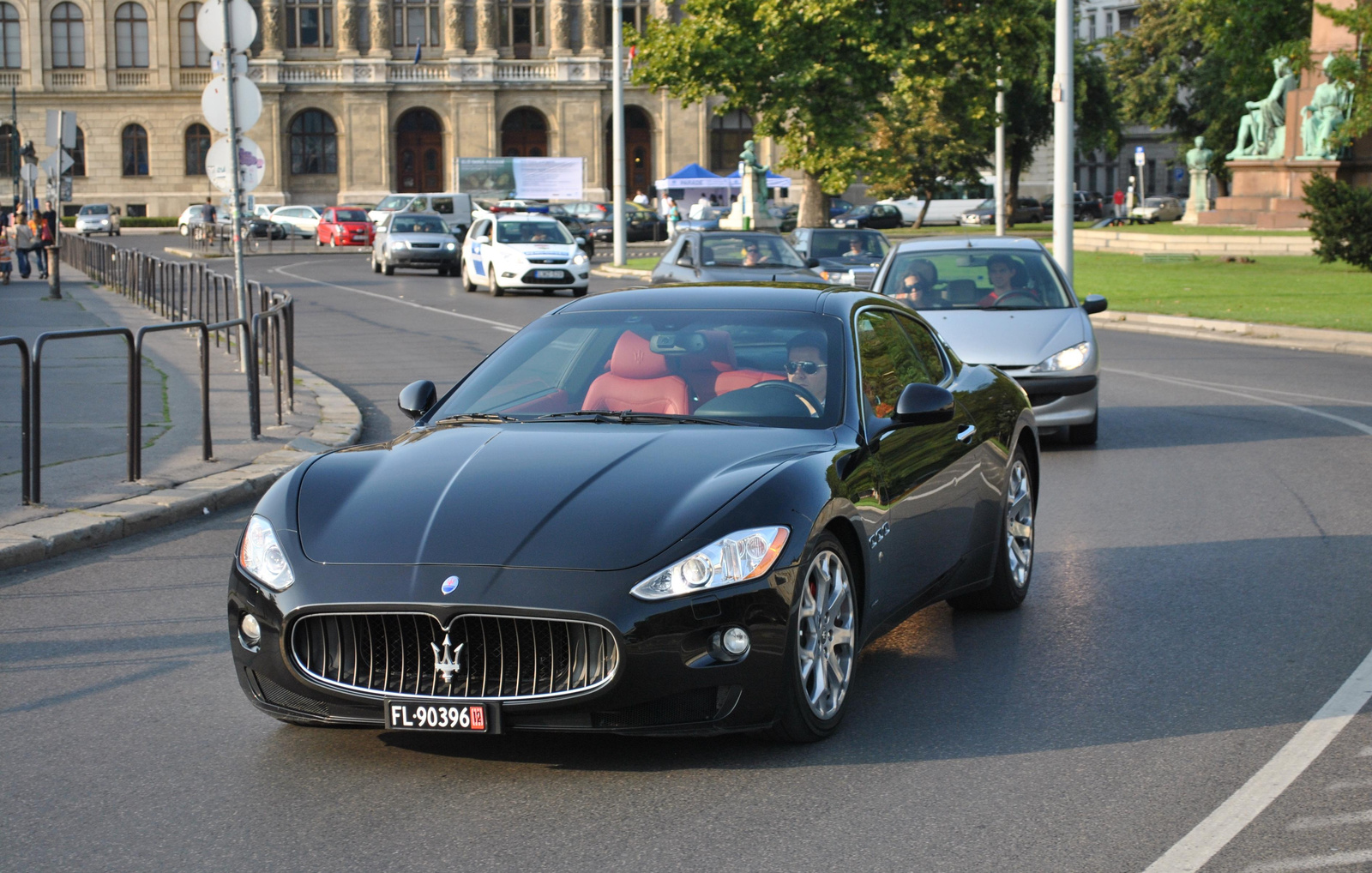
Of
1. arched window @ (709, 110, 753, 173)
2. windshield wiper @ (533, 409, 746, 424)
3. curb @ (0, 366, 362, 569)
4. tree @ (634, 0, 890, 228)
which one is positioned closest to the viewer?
windshield wiper @ (533, 409, 746, 424)

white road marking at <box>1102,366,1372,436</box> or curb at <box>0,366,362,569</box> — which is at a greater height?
curb at <box>0,366,362,569</box>

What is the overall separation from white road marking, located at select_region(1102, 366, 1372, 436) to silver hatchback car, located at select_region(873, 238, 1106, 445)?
2.13m

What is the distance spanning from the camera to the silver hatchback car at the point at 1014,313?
40.2 ft

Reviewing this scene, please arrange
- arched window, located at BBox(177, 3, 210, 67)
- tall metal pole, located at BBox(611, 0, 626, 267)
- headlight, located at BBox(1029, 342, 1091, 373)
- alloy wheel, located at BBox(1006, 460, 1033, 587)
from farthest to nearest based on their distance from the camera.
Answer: arched window, located at BBox(177, 3, 210, 67), tall metal pole, located at BBox(611, 0, 626, 267), headlight, located at BBox(1029, 342, 1091, 373), alloy wheel, located at BBox(1006, 460, 1033, 587)

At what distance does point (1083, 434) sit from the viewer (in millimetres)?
12812

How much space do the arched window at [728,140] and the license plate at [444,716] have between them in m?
90.9

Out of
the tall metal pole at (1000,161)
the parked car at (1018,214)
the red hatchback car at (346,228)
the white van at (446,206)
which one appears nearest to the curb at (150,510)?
the tall metal pole at (1000,161)

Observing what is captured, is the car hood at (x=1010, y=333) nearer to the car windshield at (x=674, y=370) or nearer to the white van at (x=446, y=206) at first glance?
the car windshield at (x=674, y=370)

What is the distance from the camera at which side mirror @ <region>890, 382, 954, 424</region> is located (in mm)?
5992

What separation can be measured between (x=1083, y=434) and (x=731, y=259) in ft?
31.4

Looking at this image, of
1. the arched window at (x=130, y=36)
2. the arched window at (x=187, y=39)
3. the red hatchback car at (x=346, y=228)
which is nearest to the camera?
the red hatchback car at (x=346, y=228)

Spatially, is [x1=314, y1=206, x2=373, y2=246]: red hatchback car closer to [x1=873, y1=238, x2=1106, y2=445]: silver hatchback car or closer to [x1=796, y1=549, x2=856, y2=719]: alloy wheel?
[x1=873, y1=238, x2=1106, y2=445]: silver hatchback car

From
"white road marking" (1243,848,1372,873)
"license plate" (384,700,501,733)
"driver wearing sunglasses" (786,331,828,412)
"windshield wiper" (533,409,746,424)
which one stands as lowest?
"white road marking" (1243,848,1372,873)

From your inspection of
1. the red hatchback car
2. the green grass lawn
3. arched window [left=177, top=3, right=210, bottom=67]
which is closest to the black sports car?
the green grass lawn
